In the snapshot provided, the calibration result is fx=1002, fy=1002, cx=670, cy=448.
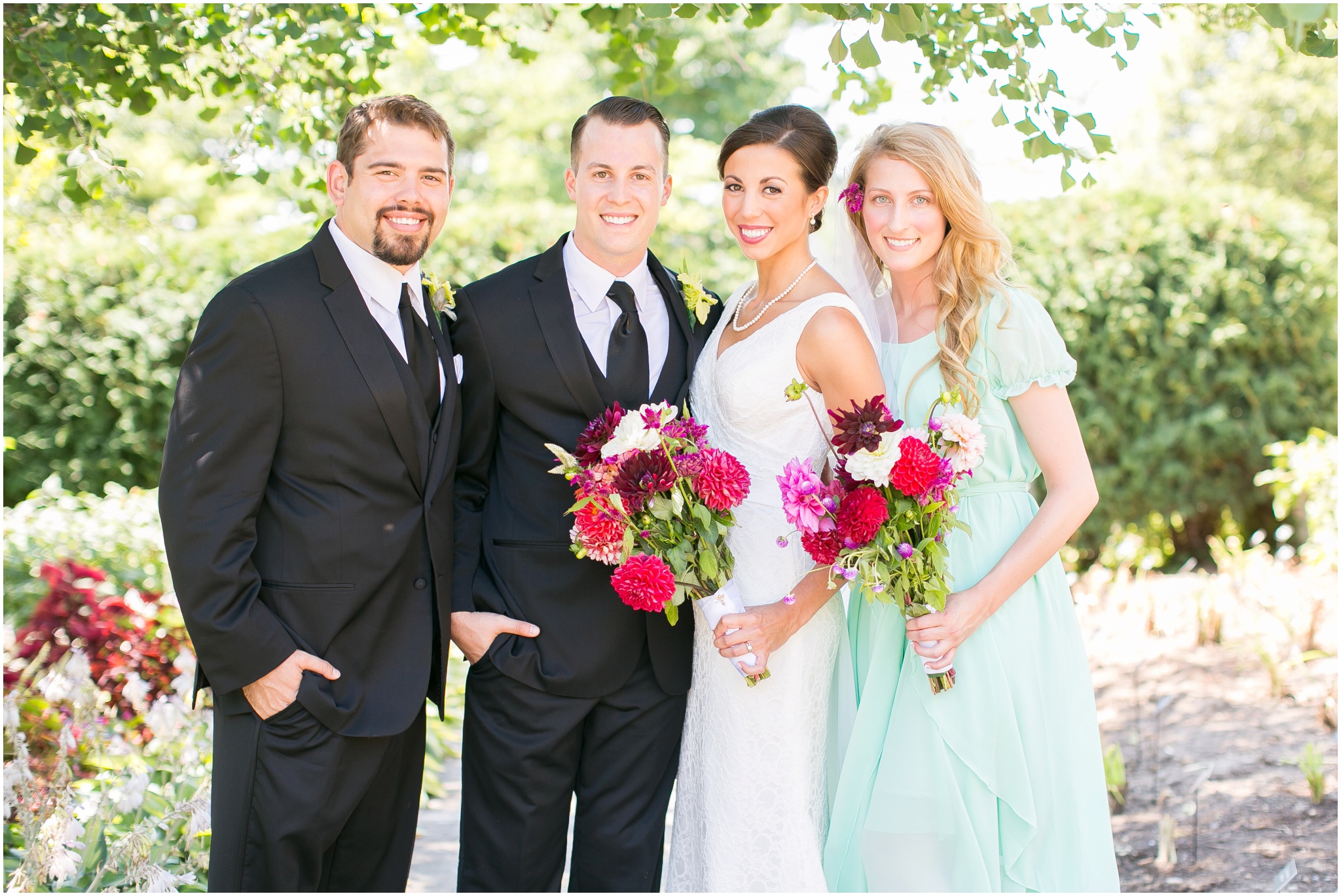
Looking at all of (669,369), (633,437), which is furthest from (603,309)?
(633,437)

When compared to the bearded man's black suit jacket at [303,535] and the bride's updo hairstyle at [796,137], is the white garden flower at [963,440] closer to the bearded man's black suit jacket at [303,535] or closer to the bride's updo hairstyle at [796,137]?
the bride's updo hairstyle at [796,137]

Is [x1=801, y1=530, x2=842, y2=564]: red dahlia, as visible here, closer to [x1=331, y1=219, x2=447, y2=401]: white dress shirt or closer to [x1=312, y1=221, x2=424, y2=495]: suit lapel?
[x1=312, y1=221, x2=424, y2=495]: suit lapel

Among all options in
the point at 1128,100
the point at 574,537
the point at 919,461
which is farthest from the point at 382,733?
the point at 1128,100

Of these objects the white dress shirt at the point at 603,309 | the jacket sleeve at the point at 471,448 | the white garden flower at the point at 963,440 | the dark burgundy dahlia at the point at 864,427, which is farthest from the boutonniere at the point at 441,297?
the white garden flower at the point at 963,440

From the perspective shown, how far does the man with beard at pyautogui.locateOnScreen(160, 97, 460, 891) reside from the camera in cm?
250

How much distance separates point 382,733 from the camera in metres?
2.70

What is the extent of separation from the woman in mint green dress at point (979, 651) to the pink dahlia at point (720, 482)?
625mm

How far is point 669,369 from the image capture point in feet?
10.1

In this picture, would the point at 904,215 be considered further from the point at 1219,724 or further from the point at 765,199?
the point at 1219,724

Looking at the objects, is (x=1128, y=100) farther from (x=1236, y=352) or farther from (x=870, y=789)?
(x=870, y=789)

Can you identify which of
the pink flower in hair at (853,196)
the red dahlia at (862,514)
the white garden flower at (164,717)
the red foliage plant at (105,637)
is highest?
the pink flower in hair at (853,196)

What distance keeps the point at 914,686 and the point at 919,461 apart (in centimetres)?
79

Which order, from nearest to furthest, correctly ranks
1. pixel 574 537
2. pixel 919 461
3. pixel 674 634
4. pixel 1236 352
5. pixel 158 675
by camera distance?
pixel 919 461 < pixel 574 537 < pixel 674 634 < pixel 158 675 < pixel 1236 352

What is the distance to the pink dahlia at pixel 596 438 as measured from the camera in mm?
2615
